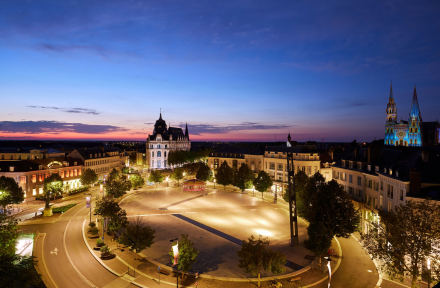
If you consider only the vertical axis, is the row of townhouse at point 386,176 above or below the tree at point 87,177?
above

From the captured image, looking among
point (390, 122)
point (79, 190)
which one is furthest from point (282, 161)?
point (390, 122)

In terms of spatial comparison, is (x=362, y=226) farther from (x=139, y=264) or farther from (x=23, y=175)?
(x=23, y=175)

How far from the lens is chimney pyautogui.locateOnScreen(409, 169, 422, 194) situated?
28031mm

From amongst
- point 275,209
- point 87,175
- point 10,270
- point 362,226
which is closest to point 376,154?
point 362,226

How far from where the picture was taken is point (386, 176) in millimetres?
33250

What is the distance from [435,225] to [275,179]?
5264 cm

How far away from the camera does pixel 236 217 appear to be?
4488cm

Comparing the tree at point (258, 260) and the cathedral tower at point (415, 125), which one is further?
the cathedral tower at point (415, 125)

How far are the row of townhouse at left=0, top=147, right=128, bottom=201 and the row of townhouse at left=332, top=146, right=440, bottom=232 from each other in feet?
218

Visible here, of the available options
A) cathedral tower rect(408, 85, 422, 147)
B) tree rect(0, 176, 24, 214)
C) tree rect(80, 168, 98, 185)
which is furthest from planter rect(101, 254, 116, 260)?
cathedral tower rect(408, 85, 422, 147)

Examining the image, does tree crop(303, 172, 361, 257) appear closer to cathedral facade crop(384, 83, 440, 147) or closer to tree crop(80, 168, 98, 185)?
tree crop(80, 168, 98, 185)

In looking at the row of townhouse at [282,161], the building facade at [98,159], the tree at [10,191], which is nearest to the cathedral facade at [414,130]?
the row of townhouse at [282,161]

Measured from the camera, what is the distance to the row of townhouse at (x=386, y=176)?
28.3 meters

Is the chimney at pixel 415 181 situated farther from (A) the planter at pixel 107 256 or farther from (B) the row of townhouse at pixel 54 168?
(B) the row of townhouse at pixel 54 168
